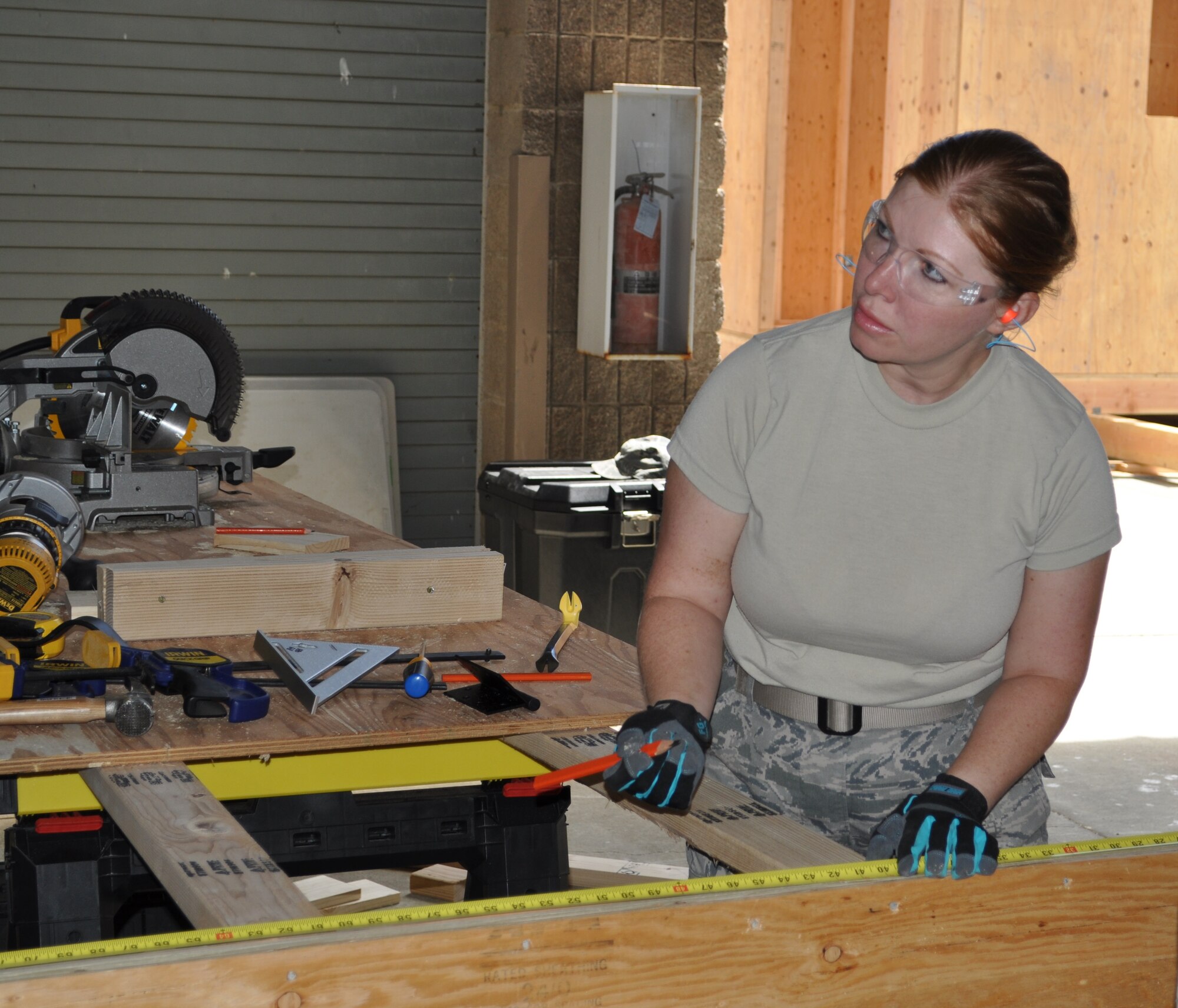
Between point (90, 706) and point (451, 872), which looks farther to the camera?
point (451, 872)

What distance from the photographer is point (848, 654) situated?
6.55 ft

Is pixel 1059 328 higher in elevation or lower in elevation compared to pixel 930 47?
lower

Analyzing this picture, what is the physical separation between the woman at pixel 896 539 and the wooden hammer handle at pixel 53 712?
76cm

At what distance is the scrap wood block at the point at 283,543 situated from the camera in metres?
2.93

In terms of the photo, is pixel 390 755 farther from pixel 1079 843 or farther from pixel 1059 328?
pixel 1059 328

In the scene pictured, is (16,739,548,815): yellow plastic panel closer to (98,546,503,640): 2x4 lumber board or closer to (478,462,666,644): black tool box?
(98,546,503,640): 2x4 lumber board

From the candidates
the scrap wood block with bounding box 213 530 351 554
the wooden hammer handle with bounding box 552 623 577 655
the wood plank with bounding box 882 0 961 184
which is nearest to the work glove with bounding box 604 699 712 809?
the wooden hammer handle with bounding box 552 623 577 655

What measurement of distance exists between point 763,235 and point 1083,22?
301 centimetres

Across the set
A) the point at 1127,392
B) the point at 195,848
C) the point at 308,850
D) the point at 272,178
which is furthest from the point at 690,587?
the point at 1127,392

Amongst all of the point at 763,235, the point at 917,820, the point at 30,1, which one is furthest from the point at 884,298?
the point at 763,235

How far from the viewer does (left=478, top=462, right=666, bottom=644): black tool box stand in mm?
4781

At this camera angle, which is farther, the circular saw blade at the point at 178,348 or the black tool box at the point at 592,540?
the black tool box at the point at 592,540

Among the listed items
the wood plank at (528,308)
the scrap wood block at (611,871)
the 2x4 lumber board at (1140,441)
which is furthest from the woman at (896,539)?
the 2x4 lumber board at (1140,441)

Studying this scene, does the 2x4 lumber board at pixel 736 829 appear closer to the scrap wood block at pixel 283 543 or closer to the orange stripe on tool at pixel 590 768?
the orange stripe on tool at pixel 590 768
